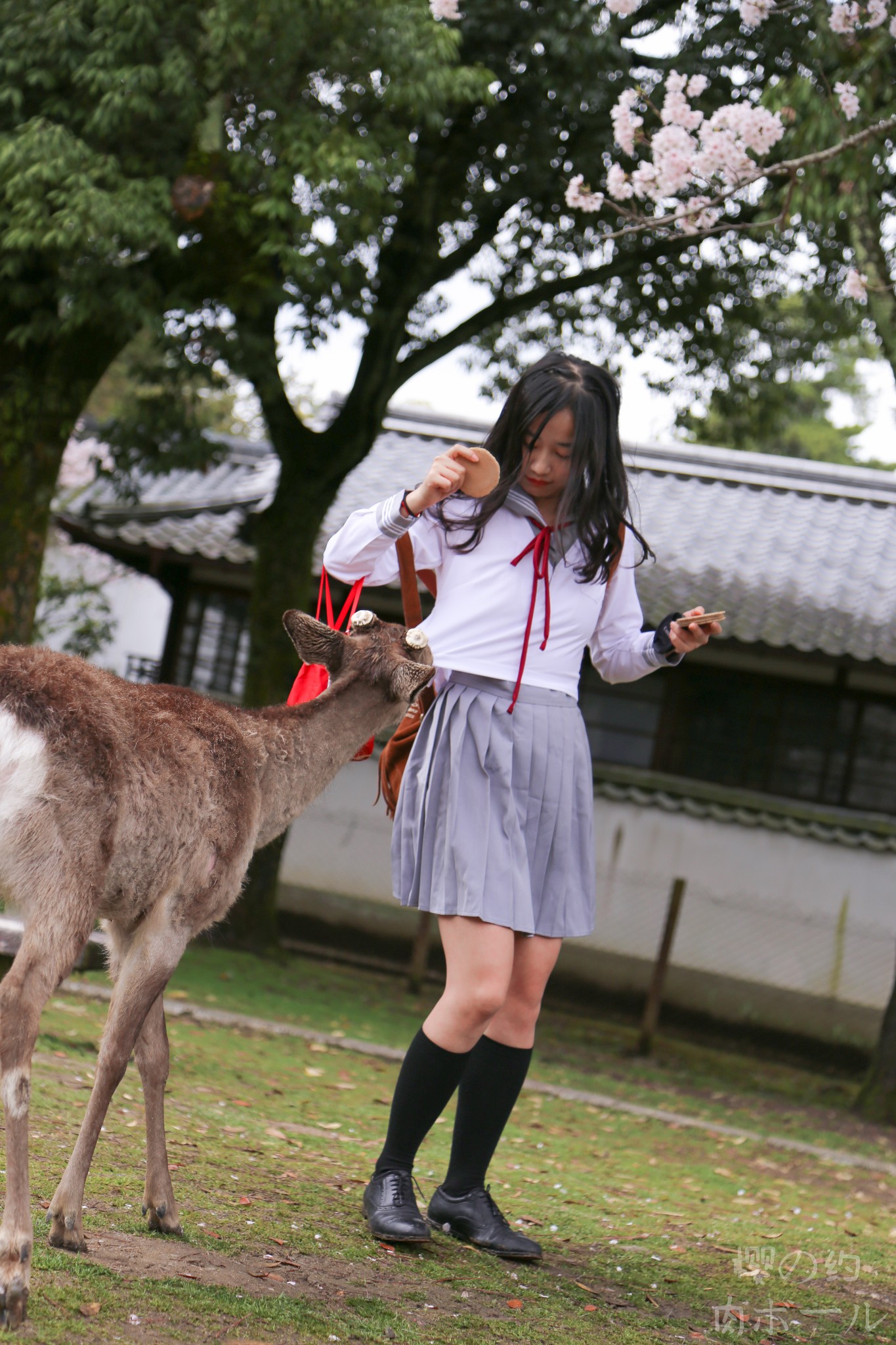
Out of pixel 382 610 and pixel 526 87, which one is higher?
pixel 526 87

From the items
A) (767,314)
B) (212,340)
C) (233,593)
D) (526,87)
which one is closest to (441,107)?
(526,87)

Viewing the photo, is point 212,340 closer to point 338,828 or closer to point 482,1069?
point 338,828

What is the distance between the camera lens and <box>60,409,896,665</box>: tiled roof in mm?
12273

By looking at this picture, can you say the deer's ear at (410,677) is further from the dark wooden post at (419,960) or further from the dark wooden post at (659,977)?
the dark wooden post at (419,960)

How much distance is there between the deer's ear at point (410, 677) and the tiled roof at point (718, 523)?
8.33 metres

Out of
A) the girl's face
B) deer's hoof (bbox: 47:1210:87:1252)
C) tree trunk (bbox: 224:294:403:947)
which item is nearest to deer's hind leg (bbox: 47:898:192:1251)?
deer's hoof (bbox: 47:1210:87:1252)

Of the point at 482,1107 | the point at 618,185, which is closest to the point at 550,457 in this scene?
the point at 482,1107

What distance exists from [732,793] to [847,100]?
23.4 ft

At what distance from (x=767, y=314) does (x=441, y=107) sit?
500cm

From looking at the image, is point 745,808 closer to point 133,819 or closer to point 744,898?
point 744,898

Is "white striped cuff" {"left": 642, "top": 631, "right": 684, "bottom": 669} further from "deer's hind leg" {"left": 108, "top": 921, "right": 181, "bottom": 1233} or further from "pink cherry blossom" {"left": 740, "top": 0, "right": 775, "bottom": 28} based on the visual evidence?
"pink cherry blossom" {"left": 740, "top": 0, "right": 775, "bottom": 28}

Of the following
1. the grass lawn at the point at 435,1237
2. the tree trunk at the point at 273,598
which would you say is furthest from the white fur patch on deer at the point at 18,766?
the tree trunk at the point at 273,598

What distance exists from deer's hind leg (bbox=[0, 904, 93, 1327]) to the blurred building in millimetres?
9518

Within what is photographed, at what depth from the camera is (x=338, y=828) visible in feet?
42.8
